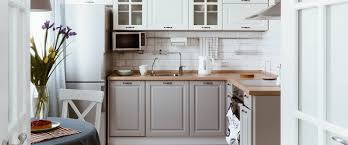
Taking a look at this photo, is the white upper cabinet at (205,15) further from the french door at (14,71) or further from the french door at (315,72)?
the french door at (14,71)

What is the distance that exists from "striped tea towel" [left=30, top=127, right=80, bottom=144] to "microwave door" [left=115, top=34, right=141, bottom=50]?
3.04 metres

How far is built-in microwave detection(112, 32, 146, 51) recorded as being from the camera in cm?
587

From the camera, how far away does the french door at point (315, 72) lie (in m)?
1.58

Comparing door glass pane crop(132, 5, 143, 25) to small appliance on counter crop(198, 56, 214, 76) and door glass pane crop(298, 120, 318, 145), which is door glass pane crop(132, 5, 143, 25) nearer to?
small appliance on counter crop(198, 56, 214, 76)

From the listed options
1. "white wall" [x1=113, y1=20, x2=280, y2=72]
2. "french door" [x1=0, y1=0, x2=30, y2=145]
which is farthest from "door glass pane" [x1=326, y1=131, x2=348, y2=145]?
"white wall" [x1=113, y1=20, x2=280, y2=72]

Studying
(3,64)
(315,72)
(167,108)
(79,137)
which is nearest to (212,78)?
(167,108)

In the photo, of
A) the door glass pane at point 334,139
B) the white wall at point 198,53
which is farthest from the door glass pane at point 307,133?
the white wall at point 198,53

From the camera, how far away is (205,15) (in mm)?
5980

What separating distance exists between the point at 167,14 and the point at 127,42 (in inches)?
24.9

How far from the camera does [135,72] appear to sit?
6.32 meters

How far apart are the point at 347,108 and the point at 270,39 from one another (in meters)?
4.58

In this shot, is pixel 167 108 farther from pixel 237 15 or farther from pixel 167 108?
pixel 237 15

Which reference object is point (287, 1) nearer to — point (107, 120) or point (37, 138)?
point (37, 138)

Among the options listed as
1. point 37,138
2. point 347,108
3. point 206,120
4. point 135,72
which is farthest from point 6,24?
point 135,72
